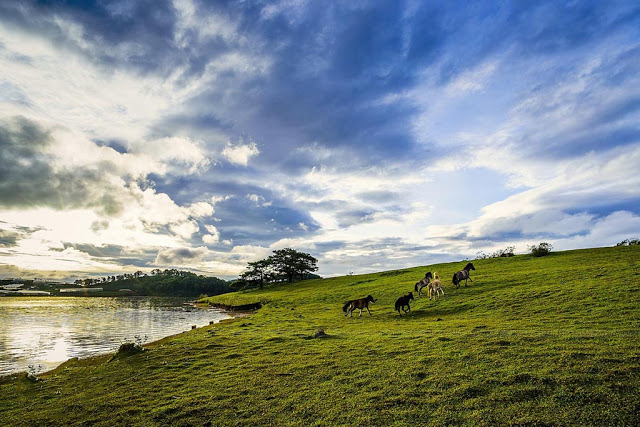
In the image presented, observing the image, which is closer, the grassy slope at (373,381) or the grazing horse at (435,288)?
the grassy slope at (373,381)

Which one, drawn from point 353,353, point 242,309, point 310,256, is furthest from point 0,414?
point 310,256

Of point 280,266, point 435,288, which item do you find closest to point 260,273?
point 280,266

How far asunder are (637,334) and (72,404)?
932 inches

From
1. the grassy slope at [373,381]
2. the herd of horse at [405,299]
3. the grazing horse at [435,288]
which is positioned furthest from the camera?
the grazing horse at [435,288]

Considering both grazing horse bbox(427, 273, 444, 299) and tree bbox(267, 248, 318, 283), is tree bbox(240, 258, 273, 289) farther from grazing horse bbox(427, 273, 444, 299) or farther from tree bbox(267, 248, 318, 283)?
grazing horse bbox(427, 273, 444, 299)

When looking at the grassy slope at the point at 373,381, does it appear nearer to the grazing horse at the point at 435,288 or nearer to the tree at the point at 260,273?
the grazing horse at the point at 435,288

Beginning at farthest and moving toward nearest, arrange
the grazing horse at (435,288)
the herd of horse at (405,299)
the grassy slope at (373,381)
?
the grazing horse at (435,288) < the herd of horse at (405,299) < the grassy slope at (373,381)

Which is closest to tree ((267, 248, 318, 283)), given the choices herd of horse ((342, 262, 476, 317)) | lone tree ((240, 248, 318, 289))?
lone tree ((240, 248, 318, 289))

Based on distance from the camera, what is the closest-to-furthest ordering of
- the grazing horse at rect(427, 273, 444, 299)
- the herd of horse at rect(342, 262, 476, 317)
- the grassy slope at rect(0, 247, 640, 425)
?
the grassy slope at rect(0, 247, 640, 425), the herd of horse at rect(342, 262, 476, 317), the grazing horse at rect(427, 273, 444, 299)

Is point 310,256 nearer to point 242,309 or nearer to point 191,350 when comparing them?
point 242,309

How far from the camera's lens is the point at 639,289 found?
22531mm

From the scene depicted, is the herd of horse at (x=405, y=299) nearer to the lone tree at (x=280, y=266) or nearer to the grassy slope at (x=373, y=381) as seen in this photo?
the grassy slope at (x=373, y=381)

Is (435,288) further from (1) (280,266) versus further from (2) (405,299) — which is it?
(1) (280,266)

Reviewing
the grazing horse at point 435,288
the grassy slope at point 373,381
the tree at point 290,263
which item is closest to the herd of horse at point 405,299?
the grazing horse at point 435,288
